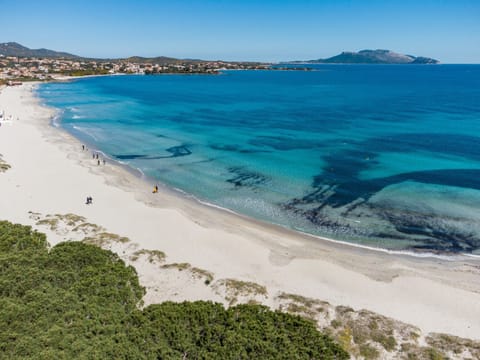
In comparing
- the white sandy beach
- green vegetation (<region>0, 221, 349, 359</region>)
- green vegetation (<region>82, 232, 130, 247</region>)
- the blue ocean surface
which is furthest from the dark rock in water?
green vegetation (<region>0, 221, 349, 359</region>)

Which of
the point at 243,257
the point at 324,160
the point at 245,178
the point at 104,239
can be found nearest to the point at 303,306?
the point at 243,257

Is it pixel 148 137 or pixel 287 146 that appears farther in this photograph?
pixel 148 137

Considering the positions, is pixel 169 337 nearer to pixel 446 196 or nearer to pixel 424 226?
pixel 424 226

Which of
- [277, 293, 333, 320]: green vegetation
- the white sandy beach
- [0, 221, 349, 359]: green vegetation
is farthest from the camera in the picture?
the white sandy beach

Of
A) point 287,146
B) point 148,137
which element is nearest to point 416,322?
point 287,146

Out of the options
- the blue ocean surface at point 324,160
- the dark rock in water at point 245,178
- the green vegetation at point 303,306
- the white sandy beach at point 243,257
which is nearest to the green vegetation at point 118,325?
the green vegetation at point 303,306

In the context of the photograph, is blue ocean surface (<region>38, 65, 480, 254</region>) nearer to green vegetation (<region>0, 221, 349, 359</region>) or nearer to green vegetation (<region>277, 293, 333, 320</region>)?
green vegetation (<region>277, 293, 333, 320</region>)
